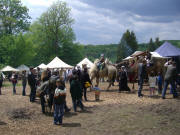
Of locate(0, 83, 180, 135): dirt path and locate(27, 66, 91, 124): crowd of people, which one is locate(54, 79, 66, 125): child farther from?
locate(0, 83, 180, 135): dirt path

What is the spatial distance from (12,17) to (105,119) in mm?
41425

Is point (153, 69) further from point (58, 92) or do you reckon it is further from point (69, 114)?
point (58, 92)

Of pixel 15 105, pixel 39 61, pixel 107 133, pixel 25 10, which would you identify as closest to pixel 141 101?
pixel 107 133

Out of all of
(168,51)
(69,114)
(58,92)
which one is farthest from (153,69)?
(58,92)

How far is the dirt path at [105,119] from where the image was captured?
7.36m

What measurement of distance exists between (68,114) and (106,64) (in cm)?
765

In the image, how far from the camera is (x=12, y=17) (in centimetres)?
4481

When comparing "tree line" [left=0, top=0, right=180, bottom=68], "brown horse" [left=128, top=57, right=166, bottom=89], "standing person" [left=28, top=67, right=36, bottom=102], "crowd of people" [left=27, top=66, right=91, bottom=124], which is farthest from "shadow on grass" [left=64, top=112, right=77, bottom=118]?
"tree line" [left=0, top=0, right=180, bottom=68]

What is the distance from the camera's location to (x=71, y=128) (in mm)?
7879

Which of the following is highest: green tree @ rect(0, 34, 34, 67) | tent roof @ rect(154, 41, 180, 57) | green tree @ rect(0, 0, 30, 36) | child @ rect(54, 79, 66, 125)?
green tree @ rect(0, 0, 30, 36)

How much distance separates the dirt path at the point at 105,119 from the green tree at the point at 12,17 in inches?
1405

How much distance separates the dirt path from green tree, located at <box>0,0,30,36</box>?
35677 millimetres

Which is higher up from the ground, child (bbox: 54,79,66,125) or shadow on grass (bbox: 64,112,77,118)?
child (bbox: 54,79,66,125)

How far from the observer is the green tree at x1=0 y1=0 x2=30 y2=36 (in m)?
43.4
